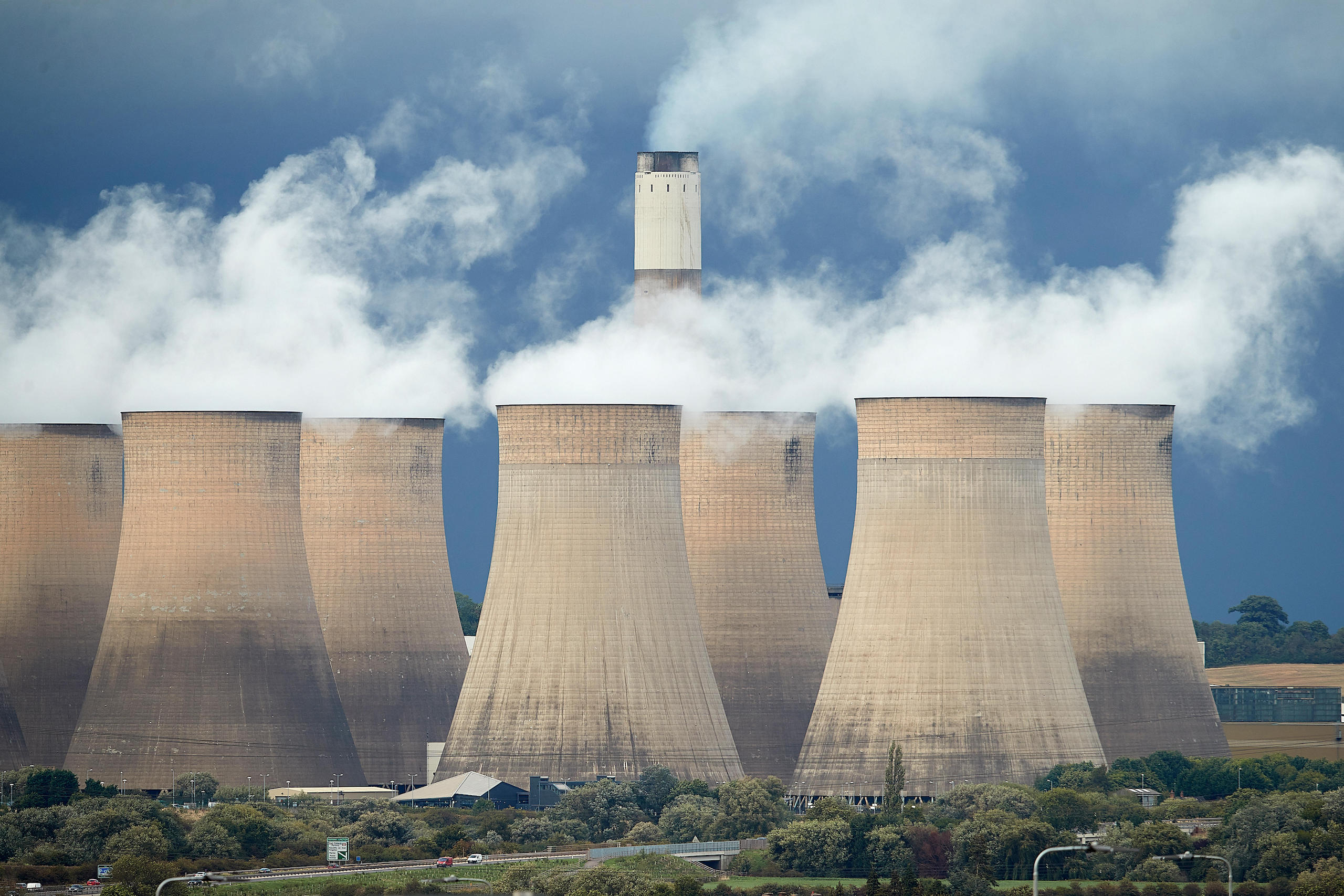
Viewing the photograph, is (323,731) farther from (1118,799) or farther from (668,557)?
(1118,799)

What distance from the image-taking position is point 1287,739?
71.5 metres

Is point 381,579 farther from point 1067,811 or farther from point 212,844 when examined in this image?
point 1067,811

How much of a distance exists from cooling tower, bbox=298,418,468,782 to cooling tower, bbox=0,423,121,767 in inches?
178

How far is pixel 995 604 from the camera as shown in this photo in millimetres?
55469

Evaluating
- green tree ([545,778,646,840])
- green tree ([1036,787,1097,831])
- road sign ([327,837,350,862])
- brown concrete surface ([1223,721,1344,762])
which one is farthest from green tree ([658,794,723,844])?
brown concrete surface ([1223,721,1344,762])

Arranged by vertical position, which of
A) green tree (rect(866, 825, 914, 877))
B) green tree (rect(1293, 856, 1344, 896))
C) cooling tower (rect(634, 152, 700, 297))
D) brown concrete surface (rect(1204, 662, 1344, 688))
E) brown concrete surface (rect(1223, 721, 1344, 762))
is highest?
cooling tower (rect(634, 152, 700, 297))

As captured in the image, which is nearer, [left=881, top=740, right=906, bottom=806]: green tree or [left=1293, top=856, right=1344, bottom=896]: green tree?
[left=1293, top=856, right=1344, bottom=896]: green tree

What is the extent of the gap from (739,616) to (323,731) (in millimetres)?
9272

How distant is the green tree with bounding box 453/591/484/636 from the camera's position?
A: 93938mm

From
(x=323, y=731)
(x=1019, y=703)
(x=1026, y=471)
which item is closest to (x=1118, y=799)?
(x=1019, y=703)

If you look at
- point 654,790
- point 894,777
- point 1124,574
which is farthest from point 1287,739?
point 654,790

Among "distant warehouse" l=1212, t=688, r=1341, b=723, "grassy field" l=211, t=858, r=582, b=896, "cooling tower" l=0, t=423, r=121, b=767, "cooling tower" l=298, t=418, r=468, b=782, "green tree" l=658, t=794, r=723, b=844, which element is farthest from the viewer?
"distant warehouse" l=1212, t=688, r=1341, b=723

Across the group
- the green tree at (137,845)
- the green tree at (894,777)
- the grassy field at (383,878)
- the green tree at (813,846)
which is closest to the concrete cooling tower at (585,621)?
the green tree at (894,777)

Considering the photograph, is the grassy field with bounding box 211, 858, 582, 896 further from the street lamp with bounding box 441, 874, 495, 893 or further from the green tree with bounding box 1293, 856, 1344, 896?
the green tree with bounding box 1293, 856, 1344, 896
